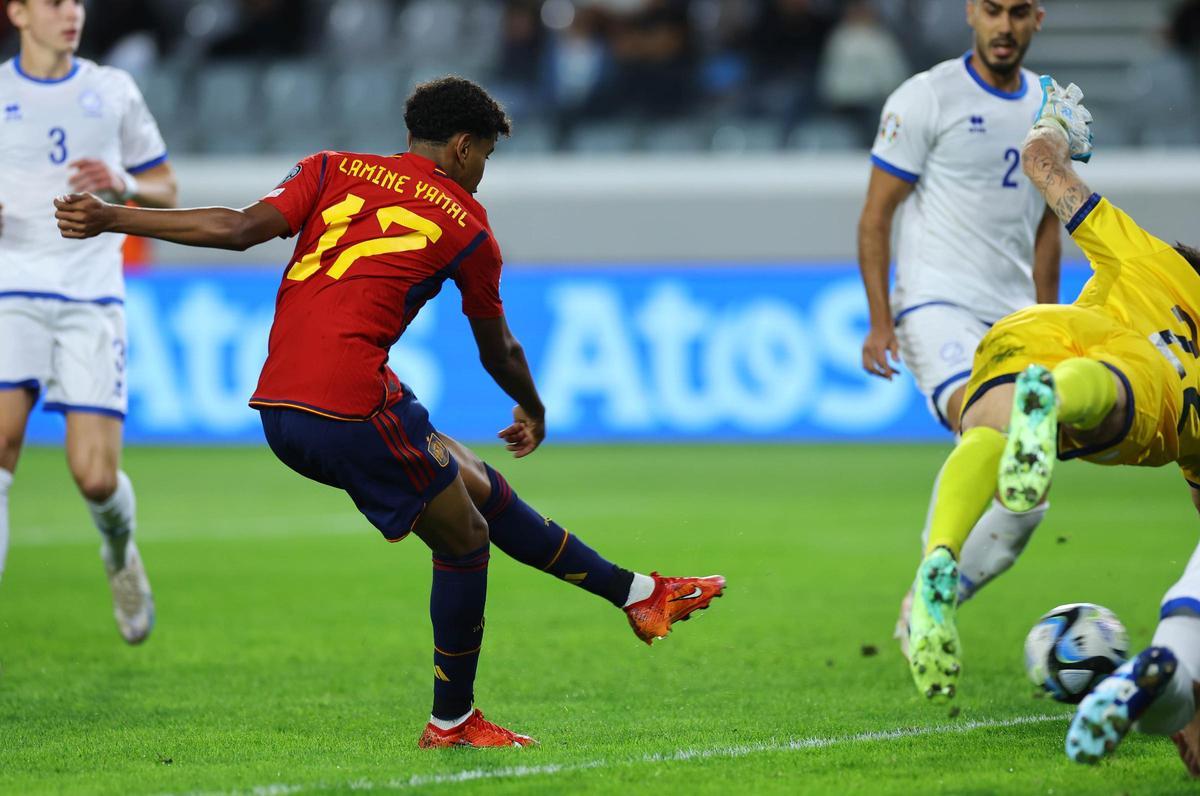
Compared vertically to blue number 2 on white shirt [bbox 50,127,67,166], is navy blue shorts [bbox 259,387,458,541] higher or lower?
lower

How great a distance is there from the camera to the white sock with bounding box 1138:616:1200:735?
12.3 ft

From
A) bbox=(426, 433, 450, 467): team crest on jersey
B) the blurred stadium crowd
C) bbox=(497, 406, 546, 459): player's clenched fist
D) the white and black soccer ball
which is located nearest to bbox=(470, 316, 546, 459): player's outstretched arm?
bbox=(497, 406, 546, 459): player's clenched fist

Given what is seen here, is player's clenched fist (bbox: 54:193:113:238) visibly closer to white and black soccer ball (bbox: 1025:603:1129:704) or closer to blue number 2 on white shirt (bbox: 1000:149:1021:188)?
white and black soccer ball (bbox: 1025:603:1129:704)

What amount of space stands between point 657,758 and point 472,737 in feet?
1.86

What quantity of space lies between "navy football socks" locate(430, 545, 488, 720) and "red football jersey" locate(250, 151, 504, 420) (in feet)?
1.72

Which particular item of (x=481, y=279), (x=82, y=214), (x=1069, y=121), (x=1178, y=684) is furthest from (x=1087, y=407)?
(x=82, y=214)

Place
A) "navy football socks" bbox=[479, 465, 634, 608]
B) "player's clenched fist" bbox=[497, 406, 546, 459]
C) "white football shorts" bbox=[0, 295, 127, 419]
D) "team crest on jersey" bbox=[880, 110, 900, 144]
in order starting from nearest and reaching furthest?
"navy football socks" bbox=[479, 465, 634, 608] → "player's clenched fist" bbox=[497, 406, 546, 459] → "white football shorts" bbox=[0, 295, 127, 419] → "team crest on jersey" bbox=[880, 110, 900, 144]

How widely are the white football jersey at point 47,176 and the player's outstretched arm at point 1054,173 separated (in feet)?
11.8

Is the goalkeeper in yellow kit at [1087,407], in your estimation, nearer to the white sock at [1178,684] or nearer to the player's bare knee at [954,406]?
the white sock at [1178,684]

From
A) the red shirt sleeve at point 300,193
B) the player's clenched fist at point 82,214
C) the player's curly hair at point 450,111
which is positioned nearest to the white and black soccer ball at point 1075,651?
the player's curly hair at point 450,111

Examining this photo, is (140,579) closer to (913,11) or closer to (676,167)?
(676,167)

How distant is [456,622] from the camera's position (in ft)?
15.4

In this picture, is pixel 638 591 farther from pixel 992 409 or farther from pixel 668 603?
pixel 992 409

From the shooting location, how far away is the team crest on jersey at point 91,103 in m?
6.47
